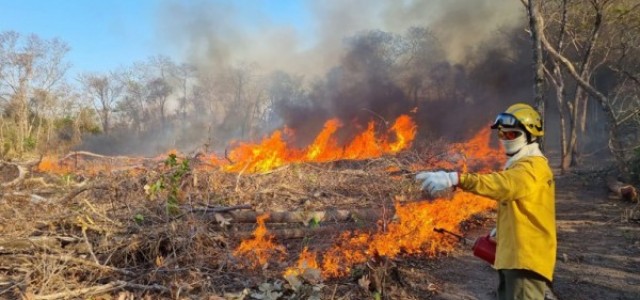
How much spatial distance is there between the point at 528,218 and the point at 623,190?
8690 millimetres

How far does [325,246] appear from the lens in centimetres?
623

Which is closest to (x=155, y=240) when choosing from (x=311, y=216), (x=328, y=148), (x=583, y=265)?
(x=311, y=216)

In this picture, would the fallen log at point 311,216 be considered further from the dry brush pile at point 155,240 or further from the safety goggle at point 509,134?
the safety goggle at point 509,134

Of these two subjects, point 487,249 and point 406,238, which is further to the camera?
point 406,238

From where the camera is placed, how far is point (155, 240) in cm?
514

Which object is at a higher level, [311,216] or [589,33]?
[589,33]

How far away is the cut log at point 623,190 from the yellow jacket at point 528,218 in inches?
326

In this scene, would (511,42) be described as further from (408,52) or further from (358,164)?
(358,164)

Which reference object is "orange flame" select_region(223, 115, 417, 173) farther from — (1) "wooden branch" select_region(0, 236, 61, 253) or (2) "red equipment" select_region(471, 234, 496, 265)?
(2) "red equipment" select_region(471, 234, 496, 265)

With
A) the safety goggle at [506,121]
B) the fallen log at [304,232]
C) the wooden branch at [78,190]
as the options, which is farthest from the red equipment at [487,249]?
the wooden branch at [78,190]

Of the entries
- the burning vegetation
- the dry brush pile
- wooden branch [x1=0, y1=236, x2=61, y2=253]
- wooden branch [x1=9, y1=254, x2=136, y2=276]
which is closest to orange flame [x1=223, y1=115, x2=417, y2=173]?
the burning vegetation

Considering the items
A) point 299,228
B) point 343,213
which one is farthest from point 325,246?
point 343,213

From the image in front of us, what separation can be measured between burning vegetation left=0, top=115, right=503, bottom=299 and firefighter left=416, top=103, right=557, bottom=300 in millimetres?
1616

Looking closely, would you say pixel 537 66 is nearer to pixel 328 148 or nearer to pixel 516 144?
pixel 516 144
